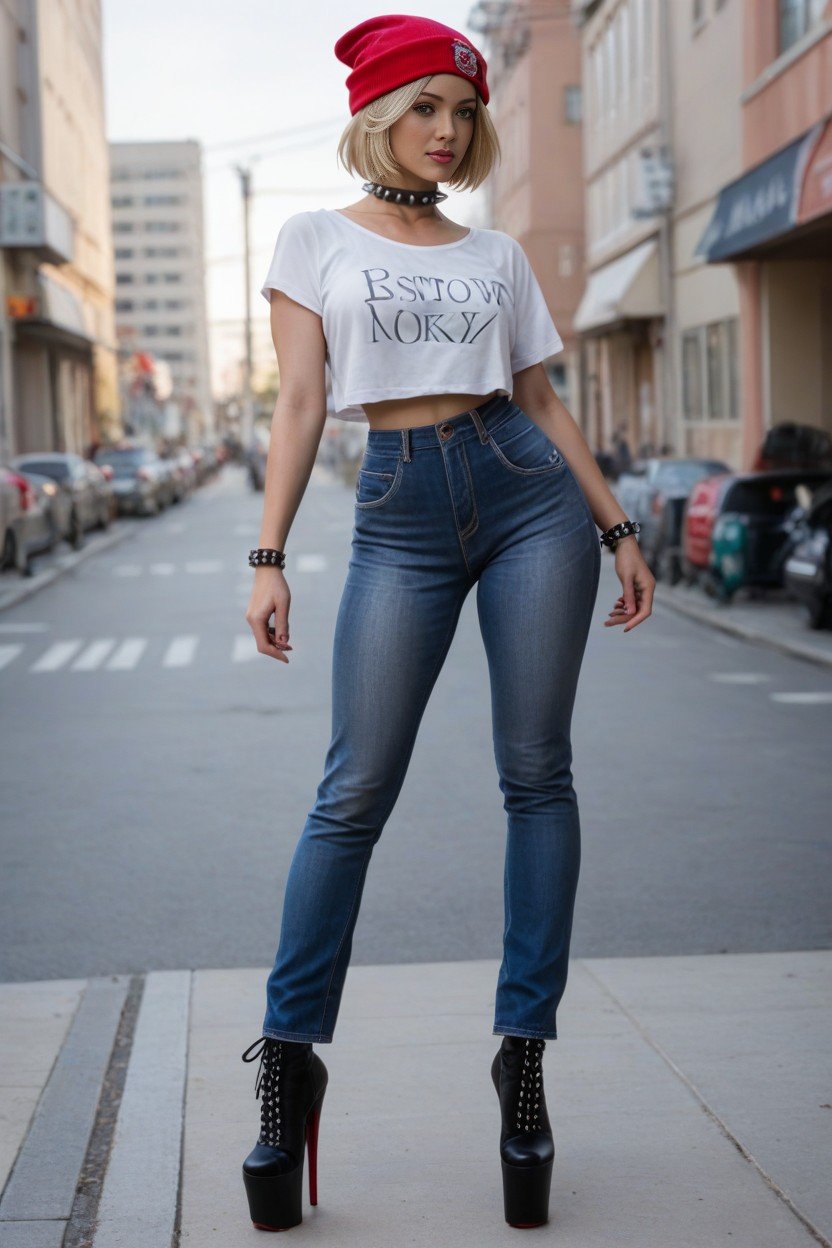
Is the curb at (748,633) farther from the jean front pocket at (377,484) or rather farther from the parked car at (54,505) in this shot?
the jean front pocket at (377,484)

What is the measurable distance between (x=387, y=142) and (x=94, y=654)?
435 inches

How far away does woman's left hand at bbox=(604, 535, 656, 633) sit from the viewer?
322 cm

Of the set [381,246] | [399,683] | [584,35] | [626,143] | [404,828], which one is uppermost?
[584,35]

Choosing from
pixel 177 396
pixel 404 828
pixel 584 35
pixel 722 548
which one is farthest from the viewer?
pixel 177 396

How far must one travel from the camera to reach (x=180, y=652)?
45.1 ft

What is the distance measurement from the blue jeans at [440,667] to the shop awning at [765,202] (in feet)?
53.4

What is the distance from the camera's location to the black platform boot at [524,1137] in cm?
300

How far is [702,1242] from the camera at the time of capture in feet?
9.63

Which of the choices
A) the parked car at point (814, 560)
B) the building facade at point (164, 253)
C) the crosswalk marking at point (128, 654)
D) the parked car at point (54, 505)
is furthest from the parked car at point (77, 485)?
the building facade at point (164, 253)

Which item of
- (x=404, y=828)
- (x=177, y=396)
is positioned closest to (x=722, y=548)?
(x=404, y=828)

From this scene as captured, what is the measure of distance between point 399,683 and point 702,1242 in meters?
1.06

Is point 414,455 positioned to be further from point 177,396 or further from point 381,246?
point 177,396

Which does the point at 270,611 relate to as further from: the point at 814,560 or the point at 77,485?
the point at 77,485

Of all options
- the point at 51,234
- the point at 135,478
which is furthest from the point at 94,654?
the point at 51,234
